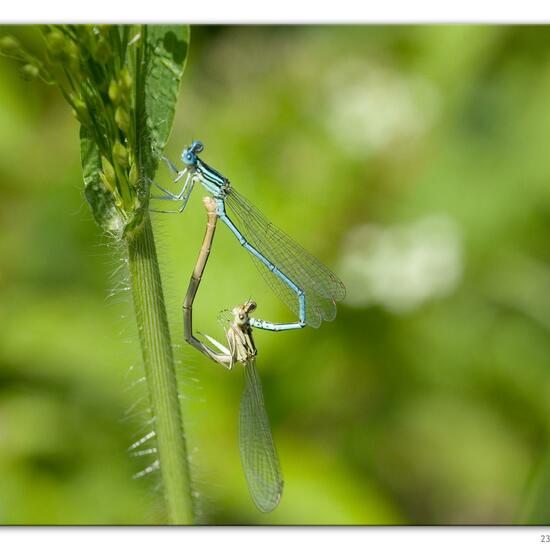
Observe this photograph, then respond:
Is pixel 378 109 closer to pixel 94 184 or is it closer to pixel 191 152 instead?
pixel 191 152

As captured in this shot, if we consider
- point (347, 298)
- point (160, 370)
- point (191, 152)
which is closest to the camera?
point (160, 370)

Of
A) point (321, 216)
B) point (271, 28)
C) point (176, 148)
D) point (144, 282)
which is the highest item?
point (271, 28)

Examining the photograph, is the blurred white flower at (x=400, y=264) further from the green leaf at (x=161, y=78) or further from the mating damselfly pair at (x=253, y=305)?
the green leaf at (x=161, y=78)

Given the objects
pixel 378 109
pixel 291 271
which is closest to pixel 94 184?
pixel 291 271
